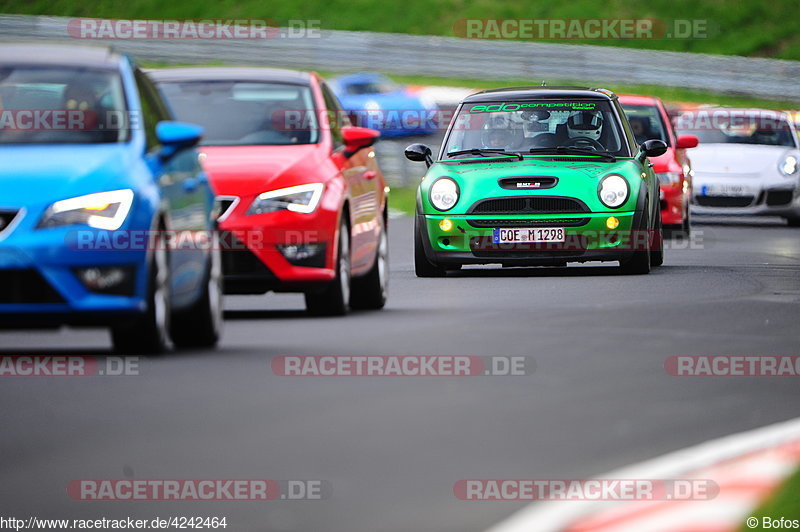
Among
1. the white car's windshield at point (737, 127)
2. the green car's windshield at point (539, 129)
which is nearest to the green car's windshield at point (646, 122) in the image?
the white car's windshield at point (737, 127)

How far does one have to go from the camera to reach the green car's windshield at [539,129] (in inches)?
647

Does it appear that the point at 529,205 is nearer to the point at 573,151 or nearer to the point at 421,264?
the point at 573,151

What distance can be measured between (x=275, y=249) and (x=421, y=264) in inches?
173

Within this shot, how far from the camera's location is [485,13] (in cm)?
5494

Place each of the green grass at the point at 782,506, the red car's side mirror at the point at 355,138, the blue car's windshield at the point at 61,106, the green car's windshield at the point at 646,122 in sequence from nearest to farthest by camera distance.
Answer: the green grass at the point at 782,506 → the blue car's windshield at the point at 61,106 → the red car's side mirror at the point at 355,138 → the green car's windshield at the point at 646,122

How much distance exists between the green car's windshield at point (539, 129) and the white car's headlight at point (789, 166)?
8.29m

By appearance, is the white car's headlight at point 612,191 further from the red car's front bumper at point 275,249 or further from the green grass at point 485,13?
the green grass at point 485,13

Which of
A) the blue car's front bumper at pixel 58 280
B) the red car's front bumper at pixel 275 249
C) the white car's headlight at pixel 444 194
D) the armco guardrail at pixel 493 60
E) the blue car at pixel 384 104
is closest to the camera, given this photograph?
the blue car's front bumper at pixel 58 280

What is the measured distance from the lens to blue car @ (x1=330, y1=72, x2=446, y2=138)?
4100 centimetres

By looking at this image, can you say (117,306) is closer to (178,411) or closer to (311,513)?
(178,411)

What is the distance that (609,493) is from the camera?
620 cm

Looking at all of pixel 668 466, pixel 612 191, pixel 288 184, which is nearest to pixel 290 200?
pixel 288 184

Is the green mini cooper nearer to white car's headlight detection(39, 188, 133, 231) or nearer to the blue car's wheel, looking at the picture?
the blue car's wheel

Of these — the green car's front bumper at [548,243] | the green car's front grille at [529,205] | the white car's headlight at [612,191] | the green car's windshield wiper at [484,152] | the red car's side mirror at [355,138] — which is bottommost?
the green car's front bumper at [548,243]
